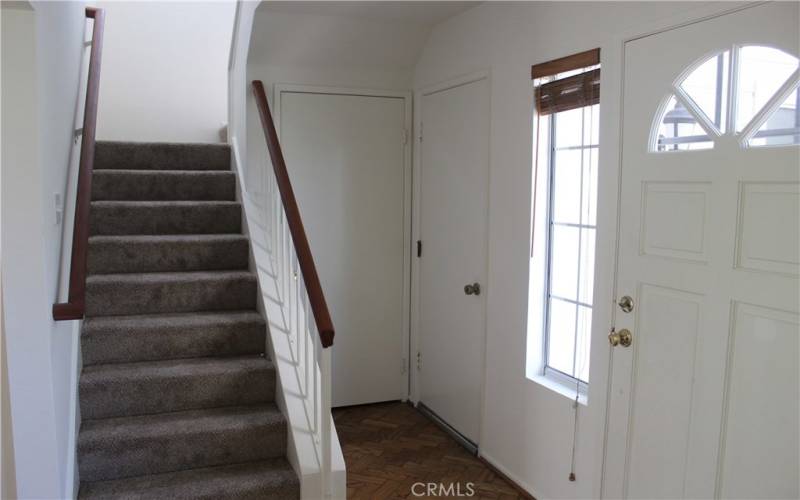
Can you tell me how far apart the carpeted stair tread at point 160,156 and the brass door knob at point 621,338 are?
2.47 m

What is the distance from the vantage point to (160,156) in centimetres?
360

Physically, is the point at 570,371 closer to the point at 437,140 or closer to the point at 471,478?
the point at 471,478

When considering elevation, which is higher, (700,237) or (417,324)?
(700,237)

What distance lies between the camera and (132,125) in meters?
4.44

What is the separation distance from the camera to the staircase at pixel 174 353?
2258 mm

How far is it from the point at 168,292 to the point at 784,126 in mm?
2470

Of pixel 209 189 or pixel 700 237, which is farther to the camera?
pixel 209 189

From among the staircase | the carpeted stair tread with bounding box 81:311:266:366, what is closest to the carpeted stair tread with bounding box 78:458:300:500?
the staircase

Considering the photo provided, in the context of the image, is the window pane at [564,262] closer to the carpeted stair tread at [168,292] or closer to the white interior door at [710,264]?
the white interior door at [710,264]

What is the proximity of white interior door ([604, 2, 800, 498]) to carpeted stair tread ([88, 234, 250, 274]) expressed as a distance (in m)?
1.85

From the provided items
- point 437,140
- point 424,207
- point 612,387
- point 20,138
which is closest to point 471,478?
point 612,387

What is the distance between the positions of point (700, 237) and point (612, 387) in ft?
2.32

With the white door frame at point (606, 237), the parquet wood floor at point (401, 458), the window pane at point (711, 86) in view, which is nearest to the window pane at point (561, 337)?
the white door frame at point (606, 237)

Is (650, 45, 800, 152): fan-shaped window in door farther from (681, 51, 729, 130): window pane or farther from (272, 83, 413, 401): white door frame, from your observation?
(272, 83, 413, 401): white door frame
